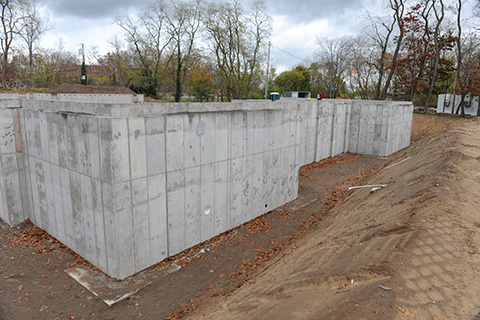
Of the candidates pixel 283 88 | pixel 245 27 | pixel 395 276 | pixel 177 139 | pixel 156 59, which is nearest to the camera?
pixel 395 276

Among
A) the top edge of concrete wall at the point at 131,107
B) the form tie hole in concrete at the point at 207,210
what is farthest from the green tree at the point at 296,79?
the form tie hole in concrete at the point at 207,210

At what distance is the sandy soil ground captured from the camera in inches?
165

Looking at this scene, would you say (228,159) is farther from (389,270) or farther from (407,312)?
(407,312)

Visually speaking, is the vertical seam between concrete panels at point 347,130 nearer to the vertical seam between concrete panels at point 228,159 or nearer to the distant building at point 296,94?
the distant building at point 296,94

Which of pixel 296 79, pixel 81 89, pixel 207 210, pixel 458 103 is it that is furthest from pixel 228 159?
pixel 296 79

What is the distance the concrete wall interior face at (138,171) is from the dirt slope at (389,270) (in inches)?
98.5

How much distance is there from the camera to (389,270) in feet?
14.8

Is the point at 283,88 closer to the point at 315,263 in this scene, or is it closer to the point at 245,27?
the point at 245,27

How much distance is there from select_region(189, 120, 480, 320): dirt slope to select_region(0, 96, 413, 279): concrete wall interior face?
2.50 meters

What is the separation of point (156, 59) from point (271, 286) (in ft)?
161

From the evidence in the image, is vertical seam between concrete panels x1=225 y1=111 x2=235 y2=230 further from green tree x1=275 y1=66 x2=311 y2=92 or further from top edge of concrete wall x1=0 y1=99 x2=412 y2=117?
green tree x1=275 y1=66 x2=311 y2=92

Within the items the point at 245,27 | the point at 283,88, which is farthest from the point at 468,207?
the point at 283,88

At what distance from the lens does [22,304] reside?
6.55 metres

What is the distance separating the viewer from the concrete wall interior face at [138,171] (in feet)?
23.2
